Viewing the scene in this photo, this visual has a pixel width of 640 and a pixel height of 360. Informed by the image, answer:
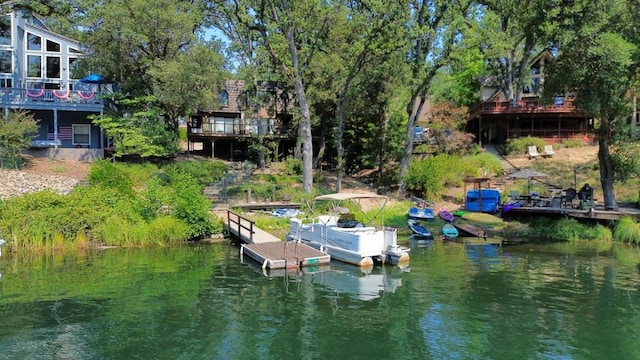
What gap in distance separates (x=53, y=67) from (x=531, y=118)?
42.9 metres

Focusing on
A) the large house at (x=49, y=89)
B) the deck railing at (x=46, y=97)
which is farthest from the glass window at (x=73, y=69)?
the deck railing at (x=46, y=97)

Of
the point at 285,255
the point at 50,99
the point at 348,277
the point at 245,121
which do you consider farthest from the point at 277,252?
the point at 245,121

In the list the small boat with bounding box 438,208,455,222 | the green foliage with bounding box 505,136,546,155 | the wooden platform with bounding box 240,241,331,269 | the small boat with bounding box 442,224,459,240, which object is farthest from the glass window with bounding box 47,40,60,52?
the green foliage with bounding box 505,136,546,155

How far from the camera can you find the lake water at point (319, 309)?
12.0m

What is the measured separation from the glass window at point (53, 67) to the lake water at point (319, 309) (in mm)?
25379

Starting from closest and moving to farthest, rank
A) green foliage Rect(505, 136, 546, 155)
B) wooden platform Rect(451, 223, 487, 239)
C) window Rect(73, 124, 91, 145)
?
1. wooden platform Rect(451, 223, 487, 239)
2. window Rect(73, 124, 91, 145)
3. green foliage Rect(505, 136, 546, 155)

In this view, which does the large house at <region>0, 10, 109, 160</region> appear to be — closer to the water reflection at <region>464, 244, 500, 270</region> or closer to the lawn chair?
the water reflection at <region>464, 244, 500, 270</region>

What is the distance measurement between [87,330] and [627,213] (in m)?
25.0

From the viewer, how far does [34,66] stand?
42.9 metres

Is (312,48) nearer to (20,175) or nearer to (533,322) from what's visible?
(20,175)

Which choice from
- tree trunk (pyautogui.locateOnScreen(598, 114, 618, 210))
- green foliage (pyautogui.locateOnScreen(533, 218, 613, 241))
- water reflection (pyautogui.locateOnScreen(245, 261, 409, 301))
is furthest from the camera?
tree trunk (pyautogui.locateOnScreen(598, 114, 618, 210))

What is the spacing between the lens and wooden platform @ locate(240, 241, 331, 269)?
65.6ft

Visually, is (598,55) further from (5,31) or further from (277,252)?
(5,31)

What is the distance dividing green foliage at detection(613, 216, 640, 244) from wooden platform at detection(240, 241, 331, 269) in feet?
49.5
